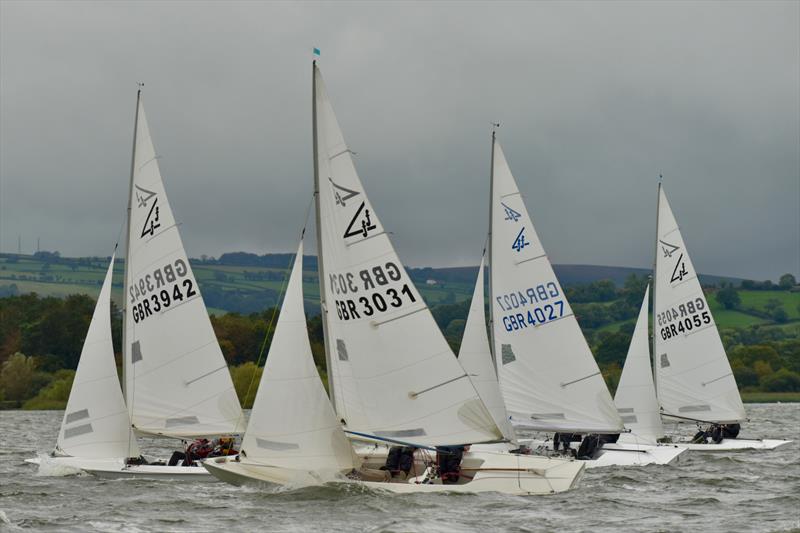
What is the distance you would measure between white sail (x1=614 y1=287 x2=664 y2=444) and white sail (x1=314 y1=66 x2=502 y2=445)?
16031 millimetres

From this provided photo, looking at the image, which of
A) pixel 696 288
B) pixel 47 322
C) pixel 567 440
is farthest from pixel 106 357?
pixel 47 322

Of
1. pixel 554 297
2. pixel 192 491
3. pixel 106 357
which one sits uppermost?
pixel 554 297

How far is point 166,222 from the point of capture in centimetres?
3291

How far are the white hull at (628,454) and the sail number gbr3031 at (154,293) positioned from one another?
35.8 feet

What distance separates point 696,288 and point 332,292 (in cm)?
2307

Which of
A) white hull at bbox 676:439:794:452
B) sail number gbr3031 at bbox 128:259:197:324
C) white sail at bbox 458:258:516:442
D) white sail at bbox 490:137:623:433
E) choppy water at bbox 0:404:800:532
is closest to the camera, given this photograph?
choppy water at bbox 0:404:800:532

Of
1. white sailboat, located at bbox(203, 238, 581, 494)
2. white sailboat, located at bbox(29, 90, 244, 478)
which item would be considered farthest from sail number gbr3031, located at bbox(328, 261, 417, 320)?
white sailboat, located at bbox(29, 90, 244, 478)

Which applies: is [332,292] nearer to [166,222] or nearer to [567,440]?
[166,222]

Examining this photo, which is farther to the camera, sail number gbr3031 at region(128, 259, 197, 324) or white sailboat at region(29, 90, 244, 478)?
sail number gbr3031 at region(128, 259, 197, 324)

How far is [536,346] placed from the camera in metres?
35.2

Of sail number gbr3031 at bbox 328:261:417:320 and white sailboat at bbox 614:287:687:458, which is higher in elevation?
sail number gbr3031 at bbox 328:261:417:320

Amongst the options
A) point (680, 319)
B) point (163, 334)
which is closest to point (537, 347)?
point (163, 334)

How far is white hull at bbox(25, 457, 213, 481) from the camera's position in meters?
30.1

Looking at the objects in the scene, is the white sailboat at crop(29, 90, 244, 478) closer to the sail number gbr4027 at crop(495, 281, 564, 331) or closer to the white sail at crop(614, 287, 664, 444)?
the sail number gbr4027 at crop(495, 281, 564, 331)
